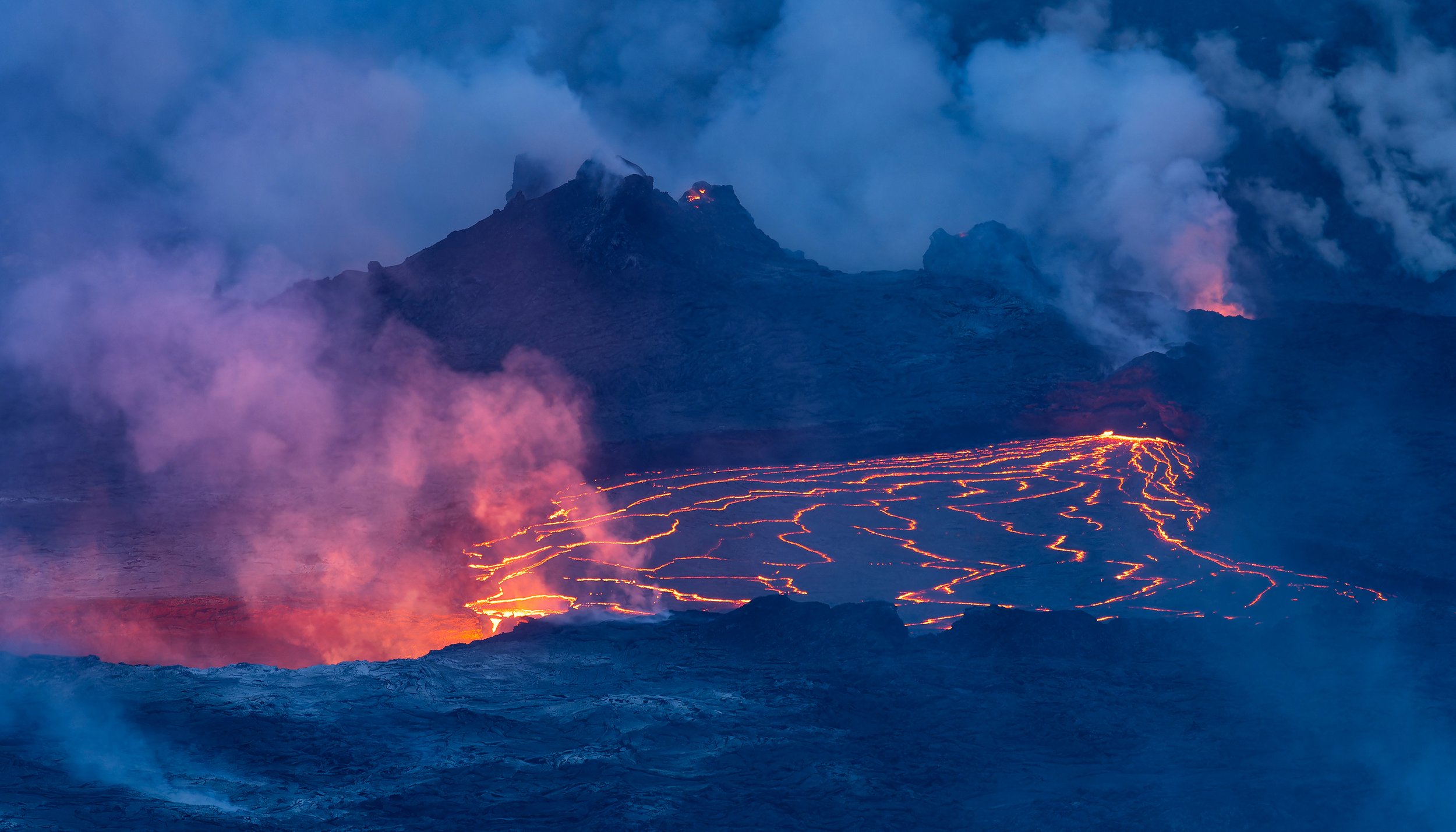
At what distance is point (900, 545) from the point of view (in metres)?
15.1

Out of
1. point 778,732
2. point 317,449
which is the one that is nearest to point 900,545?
point 778,732

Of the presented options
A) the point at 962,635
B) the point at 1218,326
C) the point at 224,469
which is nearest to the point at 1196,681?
the point at 962,635

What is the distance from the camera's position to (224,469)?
735 inches

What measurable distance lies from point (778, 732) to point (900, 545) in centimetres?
667

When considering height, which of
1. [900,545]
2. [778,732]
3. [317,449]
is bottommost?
[778,732]

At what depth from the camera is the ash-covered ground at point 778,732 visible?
7445mm

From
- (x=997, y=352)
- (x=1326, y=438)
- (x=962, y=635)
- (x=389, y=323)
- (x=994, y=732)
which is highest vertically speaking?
(x=389, y=323)

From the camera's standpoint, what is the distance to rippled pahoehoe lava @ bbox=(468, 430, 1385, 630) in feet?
42.8

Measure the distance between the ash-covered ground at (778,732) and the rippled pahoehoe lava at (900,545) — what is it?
6.11 feet

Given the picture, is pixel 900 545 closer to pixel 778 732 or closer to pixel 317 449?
pixel 778 732

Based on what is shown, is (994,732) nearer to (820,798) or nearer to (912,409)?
(820,798)

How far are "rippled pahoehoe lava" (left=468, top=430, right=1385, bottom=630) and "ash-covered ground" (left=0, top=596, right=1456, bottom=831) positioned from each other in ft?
6.11

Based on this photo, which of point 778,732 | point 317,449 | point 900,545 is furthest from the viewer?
point 317,449

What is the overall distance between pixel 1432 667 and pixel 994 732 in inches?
187
